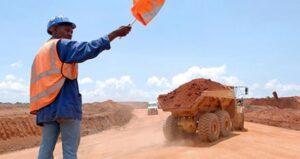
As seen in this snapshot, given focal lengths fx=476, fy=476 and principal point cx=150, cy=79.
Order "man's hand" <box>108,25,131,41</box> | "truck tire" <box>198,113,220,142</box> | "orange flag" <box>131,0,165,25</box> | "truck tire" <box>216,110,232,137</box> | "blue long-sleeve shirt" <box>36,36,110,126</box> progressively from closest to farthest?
"blue long-sleeve shirt" <box>36,36,110,126</box> < "man's hand" <box>108,25,131,41</box> < "orange flag" <box>131,0,165,25</box> < "truck tire" <box>198,113,220,142</box> < "truck tire" <box>216,110,232,137</box>

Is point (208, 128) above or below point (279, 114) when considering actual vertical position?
below

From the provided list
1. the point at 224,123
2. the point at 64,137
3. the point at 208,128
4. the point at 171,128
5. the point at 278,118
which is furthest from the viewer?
the point at 278,118

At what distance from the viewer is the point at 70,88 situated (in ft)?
17.4

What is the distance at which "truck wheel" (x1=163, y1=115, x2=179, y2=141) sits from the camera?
15789 millimetres

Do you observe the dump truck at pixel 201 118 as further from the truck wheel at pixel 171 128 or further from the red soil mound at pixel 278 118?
the red soil mound at pixel 278 118

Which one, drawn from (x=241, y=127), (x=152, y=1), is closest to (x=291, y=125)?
(x=241, y=127)

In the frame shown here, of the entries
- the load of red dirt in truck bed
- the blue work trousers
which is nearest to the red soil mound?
the load of red dirt in truck bed

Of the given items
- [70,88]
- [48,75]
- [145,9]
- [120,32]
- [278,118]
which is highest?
[145,9]

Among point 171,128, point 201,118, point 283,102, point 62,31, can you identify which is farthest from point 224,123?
point 283,102

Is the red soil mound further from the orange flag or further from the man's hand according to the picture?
the man's hand

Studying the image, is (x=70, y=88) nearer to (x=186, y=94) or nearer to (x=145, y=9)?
(x=145, y=9)

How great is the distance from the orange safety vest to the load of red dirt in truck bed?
9.43m

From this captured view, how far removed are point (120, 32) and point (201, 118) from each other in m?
9.78

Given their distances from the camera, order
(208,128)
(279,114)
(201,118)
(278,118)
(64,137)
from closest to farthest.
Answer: (64,137)
(208,128)
(201,118)
(278,118)
(279,114)
